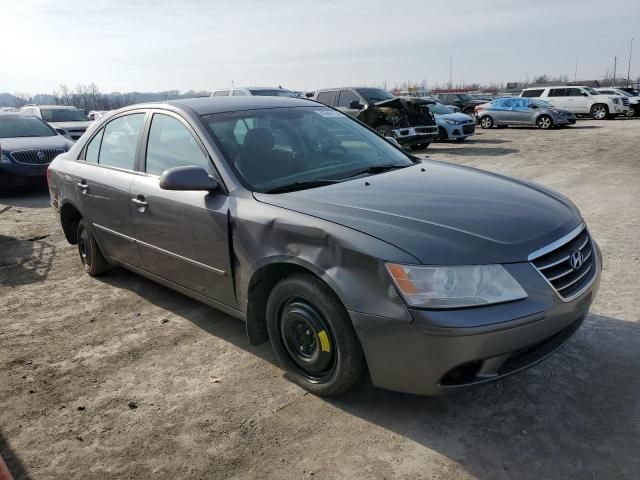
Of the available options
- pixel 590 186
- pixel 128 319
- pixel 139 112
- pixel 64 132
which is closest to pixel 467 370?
pixel 128 319

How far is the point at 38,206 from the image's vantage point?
9.27m

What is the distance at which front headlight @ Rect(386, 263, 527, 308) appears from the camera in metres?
2.44

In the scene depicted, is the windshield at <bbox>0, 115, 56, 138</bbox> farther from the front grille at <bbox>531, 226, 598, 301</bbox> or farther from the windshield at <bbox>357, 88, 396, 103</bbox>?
the front grille at <bbox>531, 226, 598, 301</bbox>

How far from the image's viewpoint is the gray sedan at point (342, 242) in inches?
97.4

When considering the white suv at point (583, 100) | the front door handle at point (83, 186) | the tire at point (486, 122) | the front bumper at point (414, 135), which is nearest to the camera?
the front door handle at point (83, 186)

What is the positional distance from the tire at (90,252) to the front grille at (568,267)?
3.94 meters

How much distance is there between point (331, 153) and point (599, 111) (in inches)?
1086

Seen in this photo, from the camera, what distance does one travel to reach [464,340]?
2.39m

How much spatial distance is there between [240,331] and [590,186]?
24.1 ft

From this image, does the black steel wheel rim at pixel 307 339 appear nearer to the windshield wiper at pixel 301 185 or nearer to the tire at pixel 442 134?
the windshield wiper at pixel 301 185

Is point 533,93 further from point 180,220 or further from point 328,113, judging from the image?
point 180,220

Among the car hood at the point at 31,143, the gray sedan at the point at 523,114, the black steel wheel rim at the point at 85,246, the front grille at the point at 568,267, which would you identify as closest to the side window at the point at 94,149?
the black steel wheel rim at the point at 85,246

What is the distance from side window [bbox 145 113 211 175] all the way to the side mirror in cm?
20

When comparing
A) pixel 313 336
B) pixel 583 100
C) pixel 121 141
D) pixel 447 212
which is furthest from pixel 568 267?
pixel 583 100
